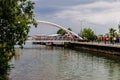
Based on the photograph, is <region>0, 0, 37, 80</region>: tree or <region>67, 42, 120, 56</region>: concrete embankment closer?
<region>0, 0, 37, 80</region>: tree

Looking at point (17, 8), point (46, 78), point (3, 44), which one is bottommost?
point (46, 78)

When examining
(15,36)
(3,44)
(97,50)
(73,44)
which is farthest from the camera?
(73,44)

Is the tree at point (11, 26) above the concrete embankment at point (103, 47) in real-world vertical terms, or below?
above

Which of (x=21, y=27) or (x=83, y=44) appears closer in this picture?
(x=21, y=27)

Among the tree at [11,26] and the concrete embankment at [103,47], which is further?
the concrete embankment at [103,47]

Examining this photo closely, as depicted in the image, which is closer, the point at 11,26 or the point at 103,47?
the point at 11,26

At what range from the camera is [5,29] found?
98.7 ft

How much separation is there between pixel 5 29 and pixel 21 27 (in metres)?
1.19

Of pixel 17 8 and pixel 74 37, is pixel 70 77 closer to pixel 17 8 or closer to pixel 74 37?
pixel 17 8

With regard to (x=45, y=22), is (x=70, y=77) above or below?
below

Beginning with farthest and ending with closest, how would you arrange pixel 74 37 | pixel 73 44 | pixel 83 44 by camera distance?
pixel 74 37 < pixel 73 44 < pixel 83 44

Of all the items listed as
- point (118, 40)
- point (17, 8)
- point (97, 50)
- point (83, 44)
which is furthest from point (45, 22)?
point (17, 8)

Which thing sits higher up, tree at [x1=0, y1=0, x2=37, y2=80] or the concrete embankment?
tree at [x1=0, y1=0, x2=37, y2=80]

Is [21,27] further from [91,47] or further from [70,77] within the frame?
[91,47]
